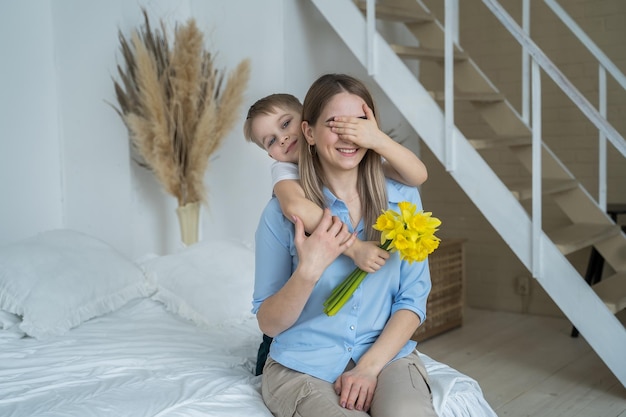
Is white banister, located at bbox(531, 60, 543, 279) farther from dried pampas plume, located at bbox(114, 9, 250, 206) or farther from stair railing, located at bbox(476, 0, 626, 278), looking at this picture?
dried pampas plume, located at bbox(114, 9, 250, 206)

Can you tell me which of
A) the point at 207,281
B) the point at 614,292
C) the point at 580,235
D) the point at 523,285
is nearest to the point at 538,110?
the point at 580,235

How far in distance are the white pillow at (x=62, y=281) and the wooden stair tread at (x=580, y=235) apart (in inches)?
69.6

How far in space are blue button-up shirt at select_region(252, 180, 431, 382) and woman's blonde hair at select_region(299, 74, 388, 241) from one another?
4cm

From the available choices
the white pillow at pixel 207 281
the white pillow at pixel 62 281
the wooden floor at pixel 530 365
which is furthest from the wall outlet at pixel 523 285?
the white pillow at pixel 62 281

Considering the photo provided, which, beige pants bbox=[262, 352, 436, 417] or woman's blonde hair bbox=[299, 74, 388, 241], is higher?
woman's blonde hair bbox=[299, 74, 388, 241]

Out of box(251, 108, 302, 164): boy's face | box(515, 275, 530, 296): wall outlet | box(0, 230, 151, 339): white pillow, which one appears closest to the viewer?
box(251, 108, 302, 164): boy's face

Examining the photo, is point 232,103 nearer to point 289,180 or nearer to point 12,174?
point 12,174

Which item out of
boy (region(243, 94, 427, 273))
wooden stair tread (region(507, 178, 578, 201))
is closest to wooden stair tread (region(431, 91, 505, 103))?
wooden stair tread (region(507, 178, 578, 201))

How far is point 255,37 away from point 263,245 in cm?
247

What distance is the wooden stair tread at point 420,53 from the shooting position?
154 inches

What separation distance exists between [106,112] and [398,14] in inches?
62.4

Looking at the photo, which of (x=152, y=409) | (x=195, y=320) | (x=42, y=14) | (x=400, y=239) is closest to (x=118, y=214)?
(x=42, y=14)

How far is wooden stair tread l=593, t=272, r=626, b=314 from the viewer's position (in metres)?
3.40

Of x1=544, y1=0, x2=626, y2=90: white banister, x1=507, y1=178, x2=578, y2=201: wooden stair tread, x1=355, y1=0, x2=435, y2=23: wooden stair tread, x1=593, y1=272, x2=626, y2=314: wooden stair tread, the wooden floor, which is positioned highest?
x1=355, y1=0, x2=435, y2=23: wooden stair tread
